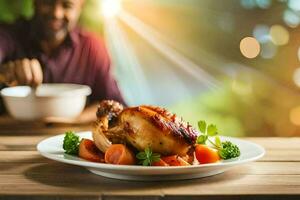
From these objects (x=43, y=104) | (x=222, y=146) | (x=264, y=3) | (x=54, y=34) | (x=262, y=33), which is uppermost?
(x=264, y=3)

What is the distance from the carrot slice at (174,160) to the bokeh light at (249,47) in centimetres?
111

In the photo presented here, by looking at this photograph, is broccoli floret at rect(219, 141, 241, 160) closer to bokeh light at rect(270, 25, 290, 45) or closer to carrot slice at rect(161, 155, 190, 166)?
carrot slice at rect(161, 155, 190, 166)

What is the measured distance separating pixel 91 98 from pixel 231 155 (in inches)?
38.4

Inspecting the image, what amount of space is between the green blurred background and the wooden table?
78 cm

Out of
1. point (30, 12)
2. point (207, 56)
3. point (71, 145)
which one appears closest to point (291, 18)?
point (207, 56)

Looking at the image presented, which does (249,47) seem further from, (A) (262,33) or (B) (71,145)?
(B) (71,145)

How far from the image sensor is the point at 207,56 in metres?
2.32

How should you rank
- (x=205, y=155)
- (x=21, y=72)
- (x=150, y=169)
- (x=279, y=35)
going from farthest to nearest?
(x=279, y=35) → (x=21, y=72) → (x=205, y=155) → (x=150, y=169)

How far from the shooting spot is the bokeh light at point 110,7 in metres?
2.27

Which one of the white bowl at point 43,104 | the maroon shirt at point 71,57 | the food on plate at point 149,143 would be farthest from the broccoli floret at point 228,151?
the maroon shirt at point 71,57

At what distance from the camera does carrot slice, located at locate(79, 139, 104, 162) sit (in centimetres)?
136

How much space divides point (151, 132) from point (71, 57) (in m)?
1.05

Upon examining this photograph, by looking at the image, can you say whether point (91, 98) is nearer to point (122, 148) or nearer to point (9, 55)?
point (9, 55)

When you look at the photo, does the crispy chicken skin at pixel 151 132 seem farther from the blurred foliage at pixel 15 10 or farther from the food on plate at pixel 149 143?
the blurred foliage at pixel 15 10
